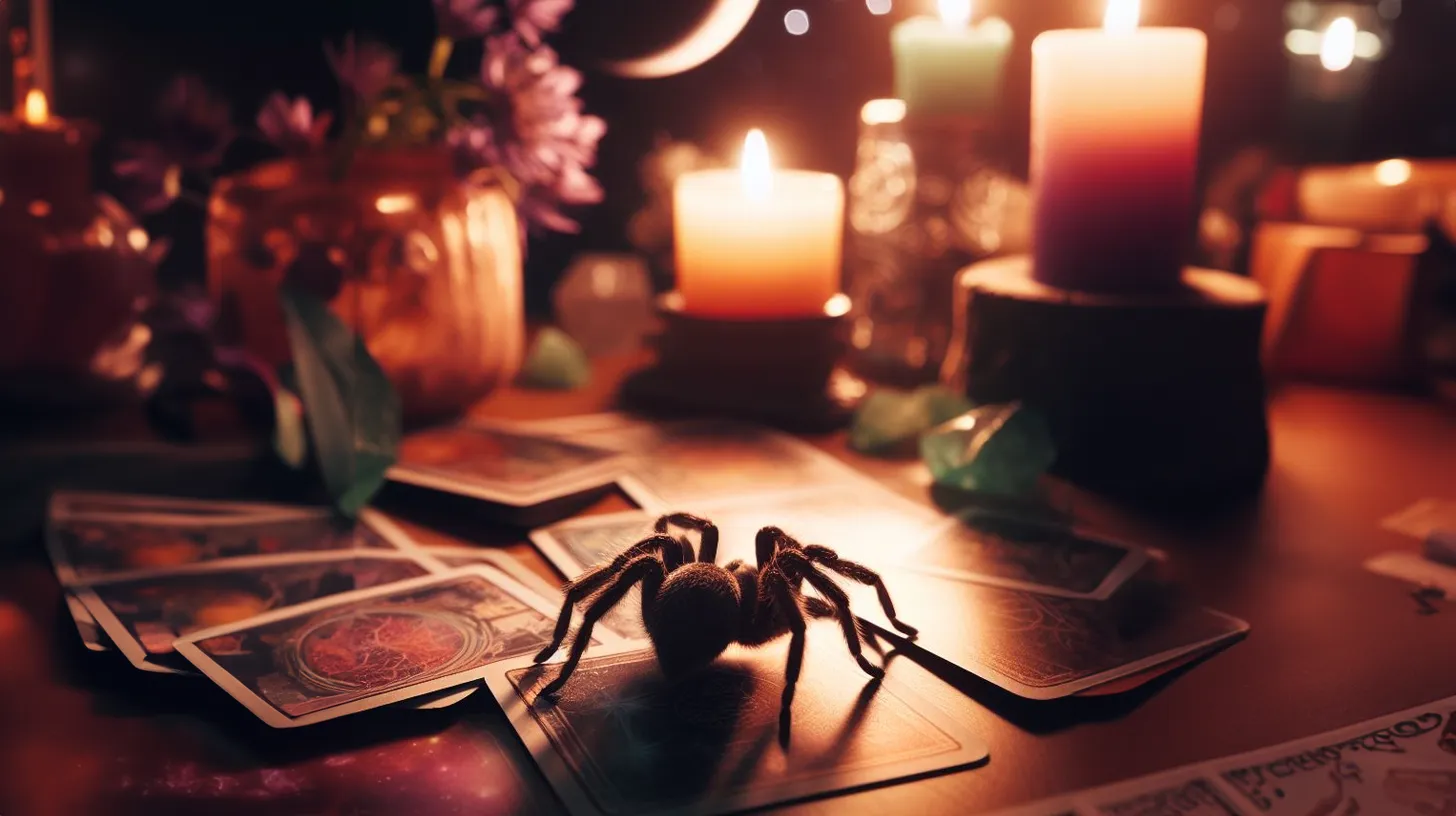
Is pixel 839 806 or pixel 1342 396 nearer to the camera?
pixel 839 806

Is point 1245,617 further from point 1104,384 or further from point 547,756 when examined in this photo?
point 547,756

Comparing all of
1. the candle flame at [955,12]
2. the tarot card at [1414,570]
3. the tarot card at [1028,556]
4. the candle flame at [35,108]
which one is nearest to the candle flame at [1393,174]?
the candle flame at [955,12]

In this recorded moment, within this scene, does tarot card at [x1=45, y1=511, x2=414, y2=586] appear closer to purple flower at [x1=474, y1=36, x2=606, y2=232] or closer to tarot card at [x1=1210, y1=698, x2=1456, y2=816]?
purple flower at [x1=474, y1=36, x2=606, y2=232]

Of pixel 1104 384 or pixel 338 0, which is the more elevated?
pixel 338 0

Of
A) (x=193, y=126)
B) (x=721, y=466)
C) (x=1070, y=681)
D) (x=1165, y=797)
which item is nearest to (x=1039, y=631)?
(x=1070, y=681)

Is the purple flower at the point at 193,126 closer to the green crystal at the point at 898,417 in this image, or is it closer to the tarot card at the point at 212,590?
the tarot card at the point at 212,590

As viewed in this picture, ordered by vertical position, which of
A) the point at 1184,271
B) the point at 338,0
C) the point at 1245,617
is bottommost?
the point at 1245,617

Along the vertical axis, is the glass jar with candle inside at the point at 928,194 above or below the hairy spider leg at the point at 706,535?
above

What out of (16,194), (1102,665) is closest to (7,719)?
(1102,665)

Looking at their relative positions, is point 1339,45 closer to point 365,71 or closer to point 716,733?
point 365,71
